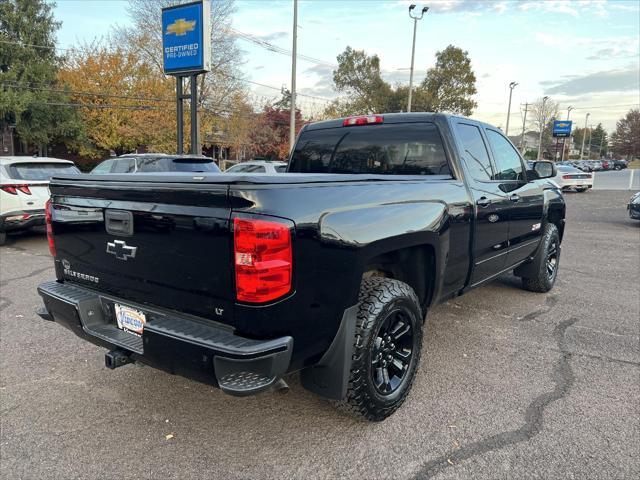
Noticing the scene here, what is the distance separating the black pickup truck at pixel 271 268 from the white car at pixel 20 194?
5.87 m

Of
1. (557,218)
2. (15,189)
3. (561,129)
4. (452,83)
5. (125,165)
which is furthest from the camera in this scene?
(561,129)

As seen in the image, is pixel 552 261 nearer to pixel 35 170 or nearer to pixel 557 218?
pixel 557 218

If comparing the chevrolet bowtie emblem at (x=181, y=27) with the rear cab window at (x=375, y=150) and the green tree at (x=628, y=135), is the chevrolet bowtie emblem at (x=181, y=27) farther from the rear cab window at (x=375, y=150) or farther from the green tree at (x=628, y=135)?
the green tree at (x=628, y=135)

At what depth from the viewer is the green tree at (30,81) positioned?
27.2 metres

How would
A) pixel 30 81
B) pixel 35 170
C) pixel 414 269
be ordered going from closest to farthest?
1. pixel 414 269
2. pixel 35 170
3. pixel 30 81

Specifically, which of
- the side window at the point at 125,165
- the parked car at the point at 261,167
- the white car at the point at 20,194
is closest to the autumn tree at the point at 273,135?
the parked car at the point at 261,167

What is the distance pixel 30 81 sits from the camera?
1112 inches

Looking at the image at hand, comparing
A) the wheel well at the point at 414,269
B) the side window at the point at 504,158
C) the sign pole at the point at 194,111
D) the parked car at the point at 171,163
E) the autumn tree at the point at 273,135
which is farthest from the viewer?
the autumn tree at the point at 273,135

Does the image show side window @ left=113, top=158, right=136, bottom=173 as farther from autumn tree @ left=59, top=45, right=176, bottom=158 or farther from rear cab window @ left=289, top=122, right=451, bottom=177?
autumn tree @ left=59, top=45, right=176, bottom=158

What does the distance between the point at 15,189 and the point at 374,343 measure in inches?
304

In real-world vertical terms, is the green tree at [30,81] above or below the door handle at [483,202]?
above

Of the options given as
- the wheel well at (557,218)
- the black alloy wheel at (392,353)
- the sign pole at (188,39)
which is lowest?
the black alloy wheel at (392,353)

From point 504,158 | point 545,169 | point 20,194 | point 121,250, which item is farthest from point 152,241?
point 20,194

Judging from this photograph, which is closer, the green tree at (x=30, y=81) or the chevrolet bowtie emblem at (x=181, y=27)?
the chevrolet bowtie emblem at (x=181, y=27)
